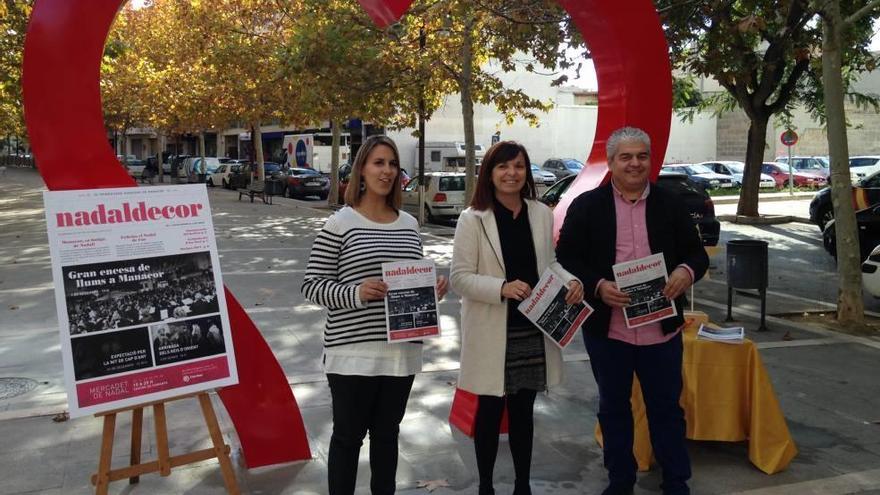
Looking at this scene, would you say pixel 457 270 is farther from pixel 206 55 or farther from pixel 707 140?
pixel 707 140

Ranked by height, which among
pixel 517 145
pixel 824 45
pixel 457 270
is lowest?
pixel 457 270

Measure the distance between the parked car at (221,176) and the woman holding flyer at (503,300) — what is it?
3678 centimetres

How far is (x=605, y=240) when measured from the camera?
3623 millimetres

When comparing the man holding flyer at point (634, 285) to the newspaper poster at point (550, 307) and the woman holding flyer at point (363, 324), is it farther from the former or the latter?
the woman holding flyer at point (363, 324)

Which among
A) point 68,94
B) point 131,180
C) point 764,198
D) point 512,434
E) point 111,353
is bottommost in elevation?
point 764,198

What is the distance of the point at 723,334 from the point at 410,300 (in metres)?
2.05

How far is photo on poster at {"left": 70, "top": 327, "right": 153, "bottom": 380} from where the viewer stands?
3.37 metres

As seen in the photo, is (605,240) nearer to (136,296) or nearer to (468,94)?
(136,296)

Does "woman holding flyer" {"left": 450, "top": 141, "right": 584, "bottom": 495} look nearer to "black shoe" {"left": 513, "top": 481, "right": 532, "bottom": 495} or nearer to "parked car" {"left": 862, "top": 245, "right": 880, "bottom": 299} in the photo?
"black shoe" {"left": 513, "top": 481, "right": 532, "bottom": 495}

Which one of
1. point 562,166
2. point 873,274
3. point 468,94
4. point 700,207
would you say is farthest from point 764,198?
point 873,274

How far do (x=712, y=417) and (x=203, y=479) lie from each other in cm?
285

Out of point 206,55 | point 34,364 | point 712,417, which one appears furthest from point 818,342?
point 206,55

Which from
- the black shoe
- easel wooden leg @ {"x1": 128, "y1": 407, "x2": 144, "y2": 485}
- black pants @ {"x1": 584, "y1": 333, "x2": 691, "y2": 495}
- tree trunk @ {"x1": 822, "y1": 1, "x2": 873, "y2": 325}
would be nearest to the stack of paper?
black pants @ {"x1": 584, "y1": 333, "x2": 691, "y2": 495}

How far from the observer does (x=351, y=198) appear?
3334 millimetres
